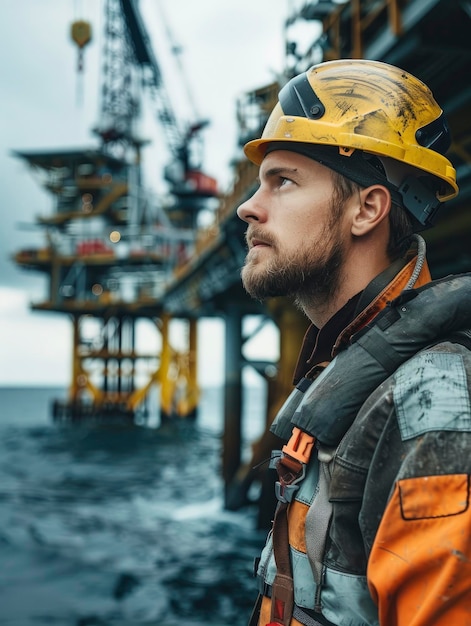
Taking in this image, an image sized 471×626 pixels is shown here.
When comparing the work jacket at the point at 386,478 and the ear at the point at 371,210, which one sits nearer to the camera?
the work jacket at the point at 386,478

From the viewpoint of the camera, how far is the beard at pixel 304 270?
2100mm

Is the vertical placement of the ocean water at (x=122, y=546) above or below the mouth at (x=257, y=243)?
below

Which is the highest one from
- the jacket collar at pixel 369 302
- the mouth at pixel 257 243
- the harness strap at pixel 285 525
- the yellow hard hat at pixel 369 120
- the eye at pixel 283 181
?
the yellow hard hat at pixel 369 120

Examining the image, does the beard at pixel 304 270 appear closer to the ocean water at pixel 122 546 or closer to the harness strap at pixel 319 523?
the harness strap at pixel 319 523

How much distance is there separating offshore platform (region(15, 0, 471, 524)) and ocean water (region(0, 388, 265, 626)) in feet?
7.16

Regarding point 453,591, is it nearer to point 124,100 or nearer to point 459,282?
point 459,282

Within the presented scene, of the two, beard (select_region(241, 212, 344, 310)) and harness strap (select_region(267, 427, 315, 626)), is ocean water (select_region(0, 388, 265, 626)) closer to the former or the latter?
harness strap (select_region(267, 427, 315, 626))

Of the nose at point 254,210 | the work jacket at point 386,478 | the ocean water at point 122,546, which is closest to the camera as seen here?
the work jacket at point 386,478

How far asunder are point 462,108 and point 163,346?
3772 centimetres

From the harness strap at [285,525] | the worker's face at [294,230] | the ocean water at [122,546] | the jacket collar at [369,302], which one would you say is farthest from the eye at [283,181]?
the ocean water at [122,546]

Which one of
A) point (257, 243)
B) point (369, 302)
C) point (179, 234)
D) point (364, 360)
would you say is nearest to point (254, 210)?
point (257, 243)

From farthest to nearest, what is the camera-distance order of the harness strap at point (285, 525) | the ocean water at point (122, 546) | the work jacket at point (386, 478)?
the ocean water at point (122, 546) → the harness strap at point (285, 525) → the work jacket at point (386, 478)

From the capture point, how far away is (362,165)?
82.7 inches

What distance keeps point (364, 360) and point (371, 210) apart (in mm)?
596
